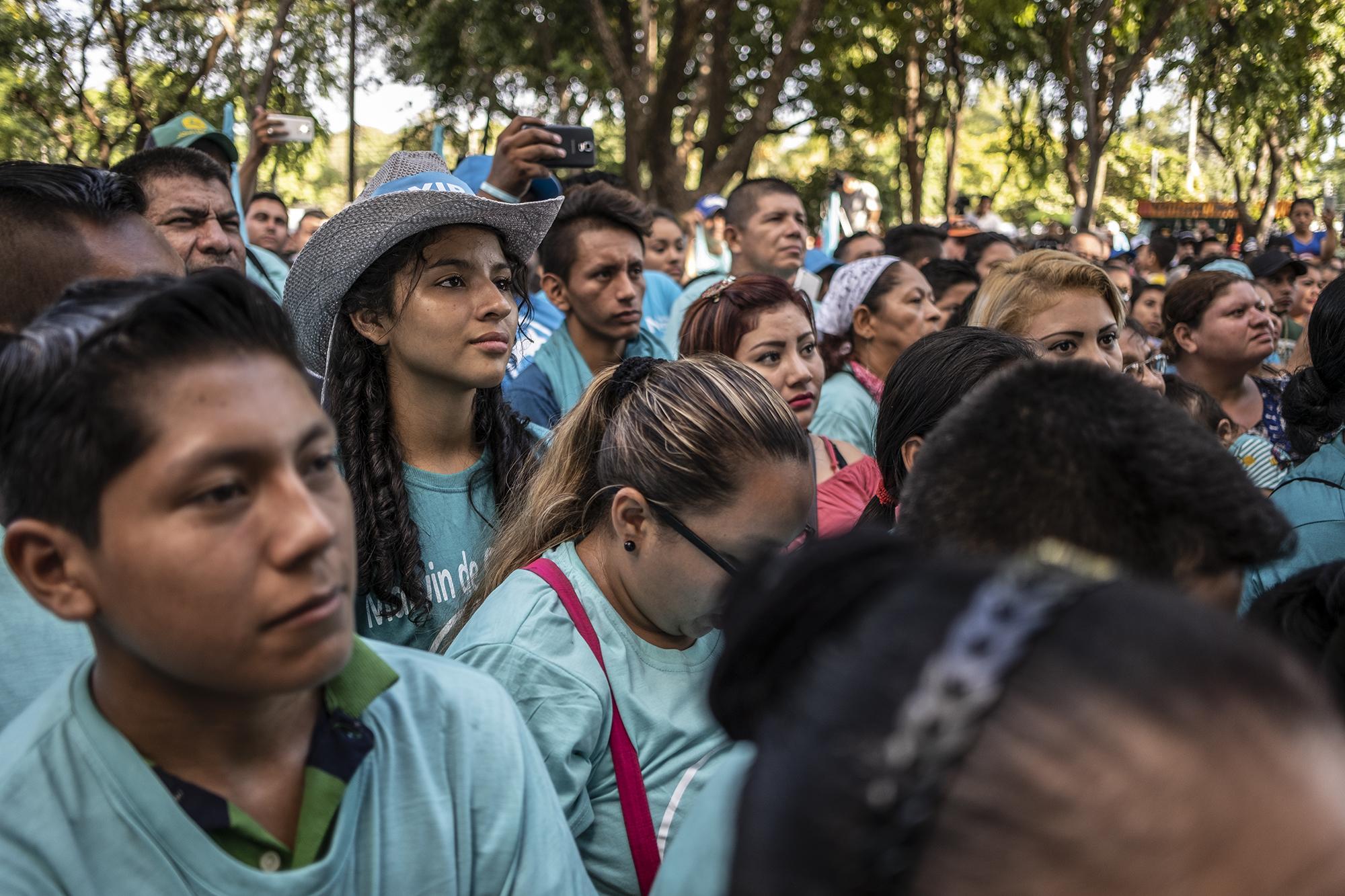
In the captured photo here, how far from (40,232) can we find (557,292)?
2.70 meters

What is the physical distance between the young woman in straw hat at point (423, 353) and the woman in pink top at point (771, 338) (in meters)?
1.19

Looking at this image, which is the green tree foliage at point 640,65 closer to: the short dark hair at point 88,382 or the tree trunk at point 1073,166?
the tree trunk at point 1073,166

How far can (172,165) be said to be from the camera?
175 inches

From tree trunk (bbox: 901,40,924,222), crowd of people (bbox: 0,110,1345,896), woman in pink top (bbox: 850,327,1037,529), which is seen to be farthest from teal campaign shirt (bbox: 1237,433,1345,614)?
tree trunk (bbox: 901,40,924,222)

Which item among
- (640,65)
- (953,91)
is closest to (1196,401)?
(640,65)

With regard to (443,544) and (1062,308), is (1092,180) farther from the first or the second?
(443,544)

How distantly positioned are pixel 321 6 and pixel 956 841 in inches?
858

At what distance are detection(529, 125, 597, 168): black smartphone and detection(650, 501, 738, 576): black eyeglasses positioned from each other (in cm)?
290

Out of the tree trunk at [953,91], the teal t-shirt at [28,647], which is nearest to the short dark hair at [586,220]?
the teal t-shirt at [28,647]

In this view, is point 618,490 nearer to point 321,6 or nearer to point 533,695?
point 533,695

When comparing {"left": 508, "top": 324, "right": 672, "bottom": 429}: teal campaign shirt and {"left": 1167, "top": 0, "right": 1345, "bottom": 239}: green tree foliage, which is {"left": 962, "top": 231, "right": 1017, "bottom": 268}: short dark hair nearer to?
{"left": 508, "top": 324, "right": 672, "bottom": 429}: teal campaign shirt

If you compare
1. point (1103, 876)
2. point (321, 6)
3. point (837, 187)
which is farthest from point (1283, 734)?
point (321, 6)

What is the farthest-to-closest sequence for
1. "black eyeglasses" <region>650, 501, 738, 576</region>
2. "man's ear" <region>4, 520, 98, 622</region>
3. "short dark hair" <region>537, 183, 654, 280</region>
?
"short dark hair" <region>537, 183, 654, 280</region> → "black eyeglasses" <region>650, 501, 738, 576</region> → "man's ear" <region>4, 520, 98, 622</region>

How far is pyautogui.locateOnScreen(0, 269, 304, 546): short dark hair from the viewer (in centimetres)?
136
